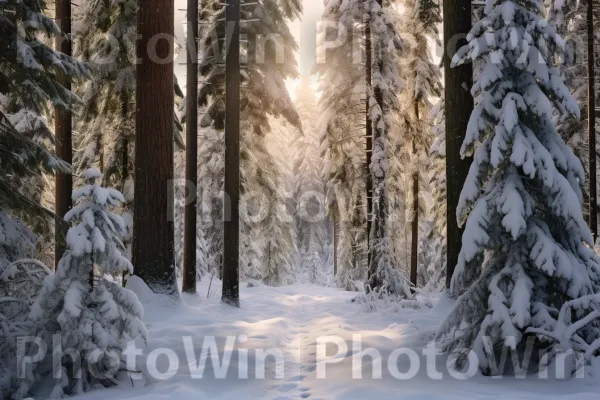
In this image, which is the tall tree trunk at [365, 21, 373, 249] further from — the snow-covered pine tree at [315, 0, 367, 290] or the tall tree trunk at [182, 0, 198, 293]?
the tall tree trunk at [182, 0, 198, 293]

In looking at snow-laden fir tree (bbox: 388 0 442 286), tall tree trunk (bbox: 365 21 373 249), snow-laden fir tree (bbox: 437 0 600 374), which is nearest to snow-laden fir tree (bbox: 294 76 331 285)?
snow-laden fir tree (bbox: 388 0 442 286)

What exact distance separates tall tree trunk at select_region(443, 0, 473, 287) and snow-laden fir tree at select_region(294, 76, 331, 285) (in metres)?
30.8

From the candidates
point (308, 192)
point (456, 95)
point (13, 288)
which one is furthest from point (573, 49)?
point (308, 192)

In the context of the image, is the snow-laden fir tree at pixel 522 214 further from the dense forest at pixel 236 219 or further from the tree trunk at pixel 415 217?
the tree trunk at pixel 415 217

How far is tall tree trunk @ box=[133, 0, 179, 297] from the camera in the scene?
8883 millimetres

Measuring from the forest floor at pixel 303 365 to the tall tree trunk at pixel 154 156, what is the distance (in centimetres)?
54

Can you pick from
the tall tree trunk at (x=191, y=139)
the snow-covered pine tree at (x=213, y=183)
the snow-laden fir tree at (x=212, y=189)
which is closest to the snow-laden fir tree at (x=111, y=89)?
the tall tree trunk at (x=191, y=139)

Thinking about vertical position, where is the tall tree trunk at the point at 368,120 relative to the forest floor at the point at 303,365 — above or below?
above

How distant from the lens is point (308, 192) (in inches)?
1700

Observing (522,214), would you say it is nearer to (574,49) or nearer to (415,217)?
(574,49)

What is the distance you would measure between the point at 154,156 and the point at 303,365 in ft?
16.1

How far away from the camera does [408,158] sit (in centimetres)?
2097

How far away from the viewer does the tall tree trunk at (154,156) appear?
29.1ft

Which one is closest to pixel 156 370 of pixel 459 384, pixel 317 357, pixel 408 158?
pixel 317 357
